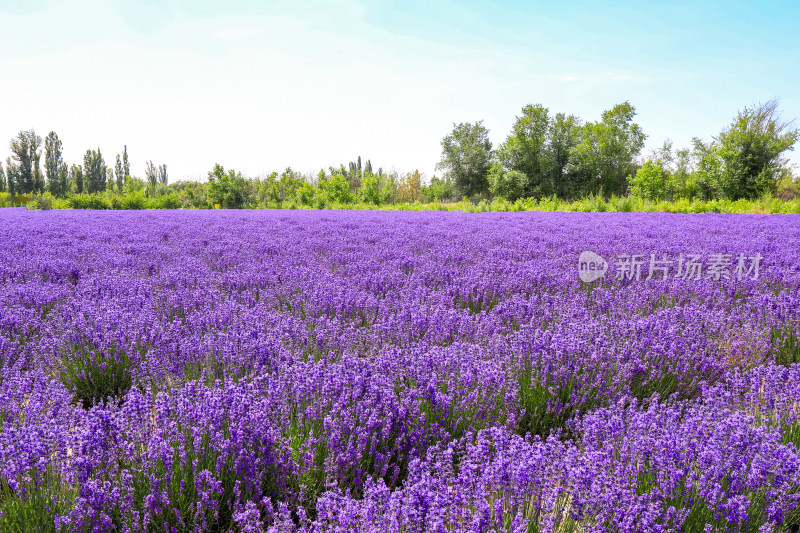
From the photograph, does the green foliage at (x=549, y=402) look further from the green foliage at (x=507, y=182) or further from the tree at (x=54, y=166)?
the tree at (x=54, y=166)

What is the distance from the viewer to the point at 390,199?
3756 centimetres

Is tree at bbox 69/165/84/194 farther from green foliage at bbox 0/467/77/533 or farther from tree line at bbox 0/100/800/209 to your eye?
green foliage at bbox 0/467/77/533

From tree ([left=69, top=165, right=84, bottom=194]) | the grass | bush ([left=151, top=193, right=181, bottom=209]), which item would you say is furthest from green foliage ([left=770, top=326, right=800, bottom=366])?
tree ([left=69, top=165, right=84, bottom=194])

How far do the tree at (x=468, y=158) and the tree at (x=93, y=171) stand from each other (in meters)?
37.8

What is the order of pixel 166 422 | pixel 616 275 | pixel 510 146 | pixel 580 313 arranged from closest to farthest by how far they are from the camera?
A: pixel 166 422 → pixel 580 313 → pixel 616 275 → pixel 510 146

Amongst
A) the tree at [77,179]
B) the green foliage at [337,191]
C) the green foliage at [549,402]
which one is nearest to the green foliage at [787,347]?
the green foliage at [549,402]

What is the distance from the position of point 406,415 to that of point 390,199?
36.3 metres

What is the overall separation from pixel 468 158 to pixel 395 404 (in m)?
37.9

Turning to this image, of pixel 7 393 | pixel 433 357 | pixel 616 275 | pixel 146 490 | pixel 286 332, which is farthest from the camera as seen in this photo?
pixel 616 275

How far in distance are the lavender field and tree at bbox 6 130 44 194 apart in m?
52.4

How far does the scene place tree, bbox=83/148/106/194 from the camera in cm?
4872

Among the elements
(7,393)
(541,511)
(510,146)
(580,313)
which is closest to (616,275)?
(580,313)

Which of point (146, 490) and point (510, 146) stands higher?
point (510, 146)

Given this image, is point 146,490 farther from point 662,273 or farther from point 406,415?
point 662,273
